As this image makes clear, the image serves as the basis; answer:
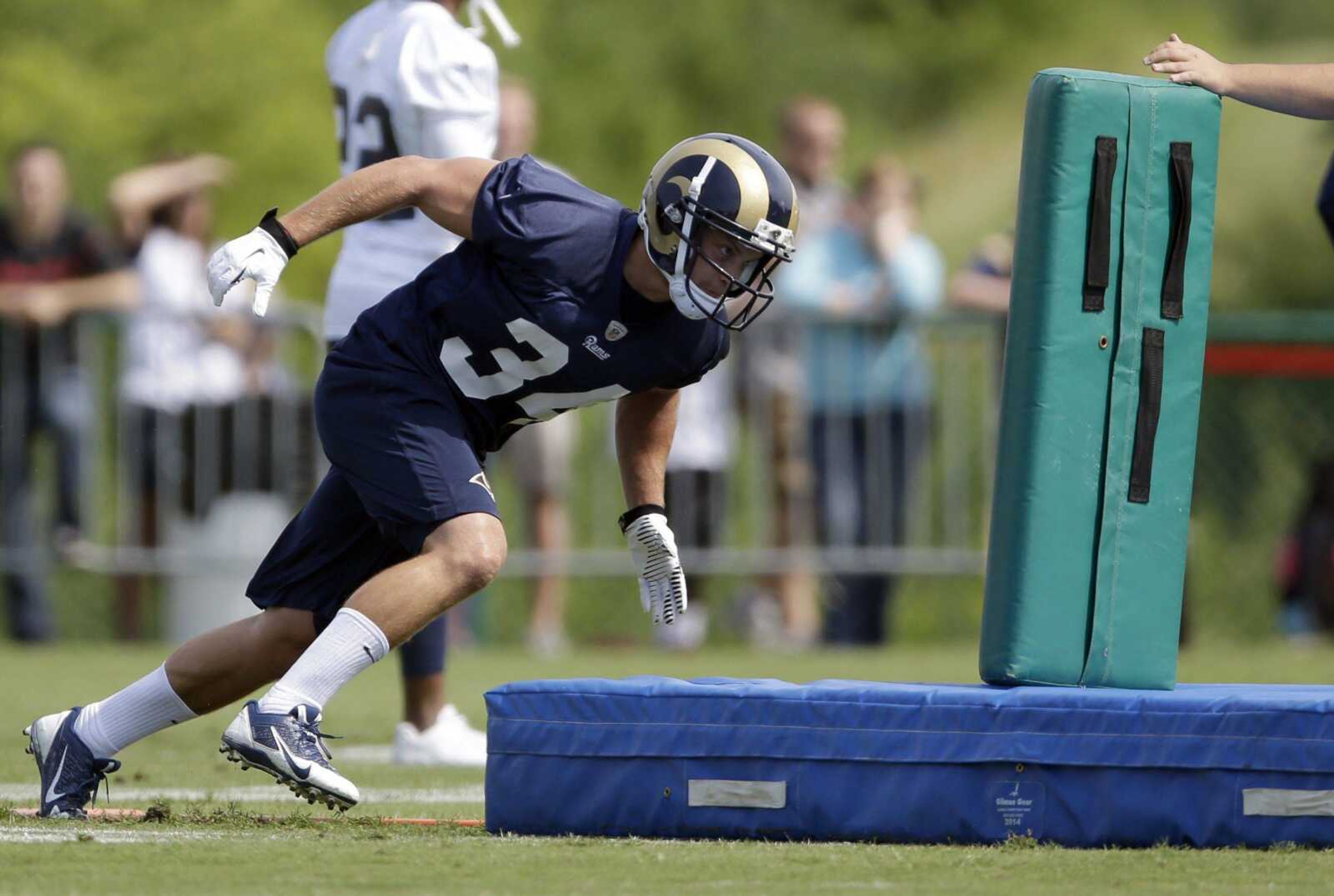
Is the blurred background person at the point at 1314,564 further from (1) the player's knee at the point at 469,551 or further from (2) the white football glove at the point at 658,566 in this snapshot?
(1) the player's knee at the point at 469,551

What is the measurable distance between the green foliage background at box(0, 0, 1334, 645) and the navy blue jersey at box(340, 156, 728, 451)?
828 cm

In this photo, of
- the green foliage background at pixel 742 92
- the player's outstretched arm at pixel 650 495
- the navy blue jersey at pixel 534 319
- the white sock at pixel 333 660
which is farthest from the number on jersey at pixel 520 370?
the green foliage background at pixel 742 92

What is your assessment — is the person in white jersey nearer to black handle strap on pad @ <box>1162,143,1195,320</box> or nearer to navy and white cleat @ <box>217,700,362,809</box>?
navy and white cleat @ <box>217,700,362,809</box>

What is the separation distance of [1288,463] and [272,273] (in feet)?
34.6

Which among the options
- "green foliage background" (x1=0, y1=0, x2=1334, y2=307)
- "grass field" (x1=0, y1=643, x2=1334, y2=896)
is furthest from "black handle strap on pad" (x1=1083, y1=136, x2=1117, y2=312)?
"green foliage background" (x1=0, y1=0, x2=1334, y2=307)

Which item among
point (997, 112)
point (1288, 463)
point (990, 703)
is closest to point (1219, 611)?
point (1288, 463)

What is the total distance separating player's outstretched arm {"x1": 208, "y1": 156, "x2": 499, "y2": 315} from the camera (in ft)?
15.2

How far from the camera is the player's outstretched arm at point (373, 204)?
4633mm

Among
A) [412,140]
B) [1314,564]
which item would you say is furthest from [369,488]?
[1314,564]

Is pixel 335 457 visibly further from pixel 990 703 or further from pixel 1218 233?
pixel 1218 233

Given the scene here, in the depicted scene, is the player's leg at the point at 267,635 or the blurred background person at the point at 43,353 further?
the blurred background person at the point at 43,353

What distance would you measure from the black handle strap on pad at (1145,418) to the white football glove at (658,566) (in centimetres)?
108

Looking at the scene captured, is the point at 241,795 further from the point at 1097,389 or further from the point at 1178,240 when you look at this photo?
the point at 1178,240

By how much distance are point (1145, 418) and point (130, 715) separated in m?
2.34
